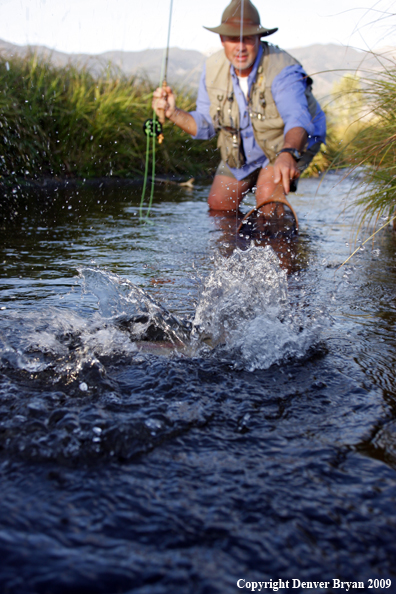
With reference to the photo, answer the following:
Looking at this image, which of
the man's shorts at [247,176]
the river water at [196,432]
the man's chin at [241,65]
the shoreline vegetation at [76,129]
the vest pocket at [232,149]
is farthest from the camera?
the shoreline vegetation at [76,129]

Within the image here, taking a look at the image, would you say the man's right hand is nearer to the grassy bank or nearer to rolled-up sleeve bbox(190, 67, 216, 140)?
rolled-up sleeve bbox(190, 67, 216, 140)

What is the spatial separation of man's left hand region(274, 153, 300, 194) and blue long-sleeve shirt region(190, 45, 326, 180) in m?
0.71

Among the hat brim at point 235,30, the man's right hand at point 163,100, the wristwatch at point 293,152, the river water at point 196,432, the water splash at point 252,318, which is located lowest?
the river water at point 196,432

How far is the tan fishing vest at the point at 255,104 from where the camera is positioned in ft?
16.6

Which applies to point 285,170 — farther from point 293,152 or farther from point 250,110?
point 250,110

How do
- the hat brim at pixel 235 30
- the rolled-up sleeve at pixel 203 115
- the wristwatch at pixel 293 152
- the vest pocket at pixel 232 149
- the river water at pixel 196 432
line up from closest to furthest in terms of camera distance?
the river water at pixel 196 432 < the wristwatch at pixel 293 152 < the hat brim at pixel 235 30 < the vest pocket at pixel 232 149 < the rolled-up sleeve at pixel 203 115

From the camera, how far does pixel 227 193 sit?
5996 millimetres

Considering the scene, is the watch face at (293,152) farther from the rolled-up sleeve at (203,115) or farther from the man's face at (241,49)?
the rolled-up sleeve at (203,115)

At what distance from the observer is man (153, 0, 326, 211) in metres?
4.83

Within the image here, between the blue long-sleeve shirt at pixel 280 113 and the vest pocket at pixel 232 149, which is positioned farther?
the vest pocket at pixel 232 149

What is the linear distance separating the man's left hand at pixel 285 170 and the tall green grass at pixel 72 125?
4205mm

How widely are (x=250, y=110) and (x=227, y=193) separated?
39.5 inches

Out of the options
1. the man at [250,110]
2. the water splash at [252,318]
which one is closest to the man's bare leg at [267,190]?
the man at [250,110]

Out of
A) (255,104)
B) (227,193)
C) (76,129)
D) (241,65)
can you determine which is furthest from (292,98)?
(76,129)
